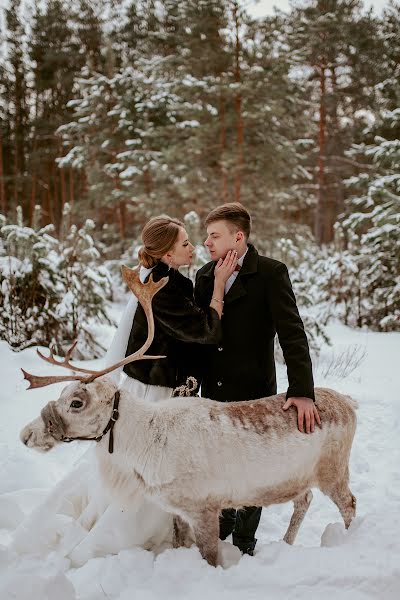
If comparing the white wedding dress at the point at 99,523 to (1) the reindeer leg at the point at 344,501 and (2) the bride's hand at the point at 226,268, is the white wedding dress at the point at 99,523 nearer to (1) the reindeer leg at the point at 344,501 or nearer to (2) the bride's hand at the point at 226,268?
(2) the bride's hand at the point at 226,268

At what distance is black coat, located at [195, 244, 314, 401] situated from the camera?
2650mm

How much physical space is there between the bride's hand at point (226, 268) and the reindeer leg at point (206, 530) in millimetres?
1308

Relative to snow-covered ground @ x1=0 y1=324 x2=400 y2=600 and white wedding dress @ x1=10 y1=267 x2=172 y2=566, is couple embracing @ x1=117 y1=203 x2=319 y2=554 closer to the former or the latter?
white wedding dress @ x1=10 y1=267 x2=172 y2=566

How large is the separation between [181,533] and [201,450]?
2.40ft

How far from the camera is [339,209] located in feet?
75.8

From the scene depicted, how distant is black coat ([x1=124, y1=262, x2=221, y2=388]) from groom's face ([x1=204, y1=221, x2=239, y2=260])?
28cm

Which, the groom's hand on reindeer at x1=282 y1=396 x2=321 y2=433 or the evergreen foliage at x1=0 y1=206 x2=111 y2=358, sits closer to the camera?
the groom's hand on reindeer at x1=282 y1=396 x2=321 y2=433

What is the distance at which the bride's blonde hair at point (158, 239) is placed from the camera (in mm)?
2777

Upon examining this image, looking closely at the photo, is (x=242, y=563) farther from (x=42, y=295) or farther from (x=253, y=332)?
(x=42, y=295)

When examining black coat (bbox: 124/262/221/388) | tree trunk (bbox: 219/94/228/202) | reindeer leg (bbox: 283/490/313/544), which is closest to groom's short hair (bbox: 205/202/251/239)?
black coat (bbox: 124/262/221/388)

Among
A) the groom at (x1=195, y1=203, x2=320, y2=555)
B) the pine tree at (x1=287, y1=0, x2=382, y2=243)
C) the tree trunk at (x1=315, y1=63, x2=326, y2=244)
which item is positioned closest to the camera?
the groom at (x1=195, y1=203, x2=320, y2=555)

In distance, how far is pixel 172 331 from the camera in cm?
260

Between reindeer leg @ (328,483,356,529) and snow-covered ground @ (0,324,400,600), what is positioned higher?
reindeer leg @ (328,483,356,529)

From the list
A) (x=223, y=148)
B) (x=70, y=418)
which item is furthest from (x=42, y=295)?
(x=223, y=148)
